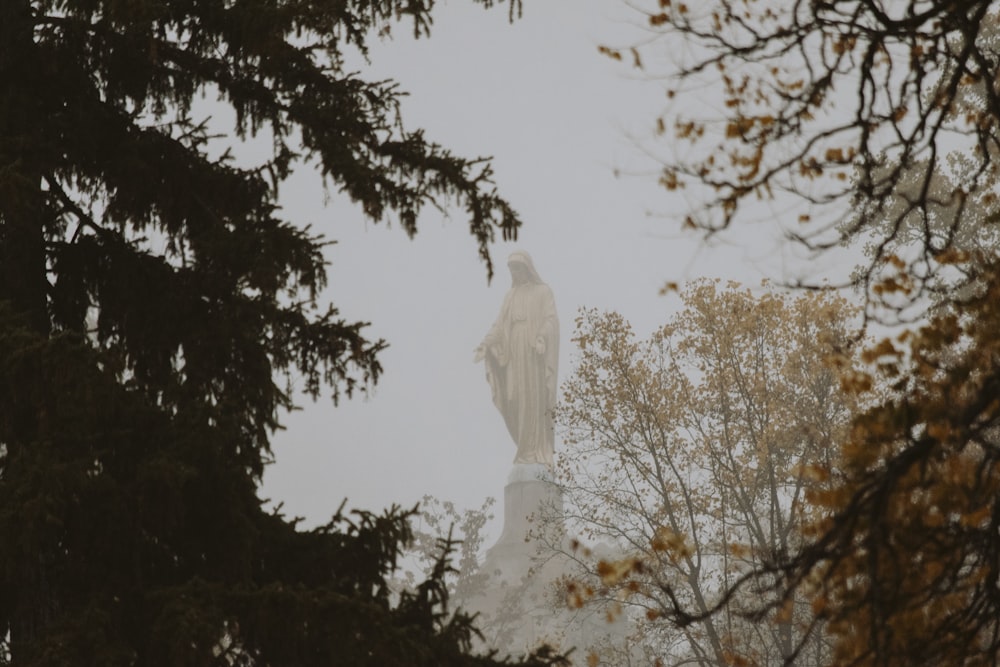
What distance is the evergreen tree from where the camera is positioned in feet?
12.5

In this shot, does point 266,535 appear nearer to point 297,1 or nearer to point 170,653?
point 170,653

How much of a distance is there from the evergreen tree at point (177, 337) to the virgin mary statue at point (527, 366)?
2171 centimetres

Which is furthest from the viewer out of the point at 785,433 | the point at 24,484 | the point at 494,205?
the point at 785,433

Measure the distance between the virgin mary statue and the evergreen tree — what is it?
21.7 m

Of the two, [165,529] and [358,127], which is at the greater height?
[358,127]

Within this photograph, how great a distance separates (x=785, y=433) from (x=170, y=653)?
10000 millimetres

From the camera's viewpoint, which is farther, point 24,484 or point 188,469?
point 188,469

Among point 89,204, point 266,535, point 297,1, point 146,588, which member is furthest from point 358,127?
point 146,588

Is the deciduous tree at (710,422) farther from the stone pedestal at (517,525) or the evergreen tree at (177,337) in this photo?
the stone pedestal at (517,525)

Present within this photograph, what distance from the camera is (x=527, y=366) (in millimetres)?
27094

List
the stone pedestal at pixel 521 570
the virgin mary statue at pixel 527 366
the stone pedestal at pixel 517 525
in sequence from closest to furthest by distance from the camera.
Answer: the stone pedestal at pixel 521 570 < the stone pedestal at pixel 517 525 < the virgin mary statue at pixel 527 366

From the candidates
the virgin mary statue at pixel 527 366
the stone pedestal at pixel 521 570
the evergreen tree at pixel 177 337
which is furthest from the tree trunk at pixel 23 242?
the virgin mary statue at pixel 527 366

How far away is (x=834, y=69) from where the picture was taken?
4234 mm

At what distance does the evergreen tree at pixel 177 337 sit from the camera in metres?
3.81
